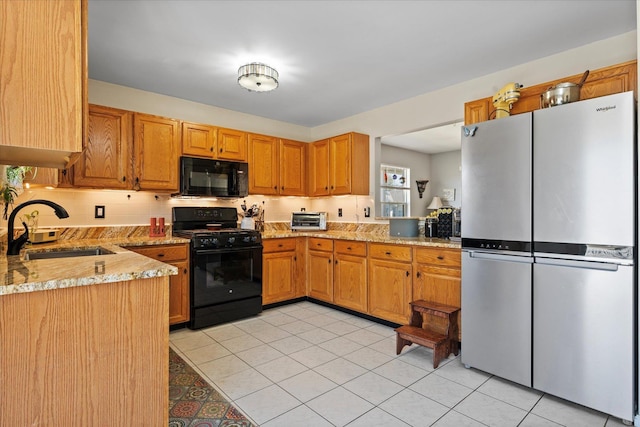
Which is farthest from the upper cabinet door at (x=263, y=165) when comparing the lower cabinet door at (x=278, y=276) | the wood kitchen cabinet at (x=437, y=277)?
the wood kitchen cabinet at (x=437, y=277)

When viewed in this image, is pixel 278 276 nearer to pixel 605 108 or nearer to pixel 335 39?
pixel 335 39

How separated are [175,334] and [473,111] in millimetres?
3388

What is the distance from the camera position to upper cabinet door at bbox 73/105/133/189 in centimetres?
307

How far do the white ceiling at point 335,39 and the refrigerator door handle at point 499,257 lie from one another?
5.29 ft

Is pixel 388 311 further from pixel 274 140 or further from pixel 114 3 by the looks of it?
pixel 114 3

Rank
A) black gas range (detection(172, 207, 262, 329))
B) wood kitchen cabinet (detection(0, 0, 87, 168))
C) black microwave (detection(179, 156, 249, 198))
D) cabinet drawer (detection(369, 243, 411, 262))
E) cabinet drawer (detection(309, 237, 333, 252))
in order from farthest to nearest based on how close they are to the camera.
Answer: cabinet drawer (detection(309, 237, 333, 252)), black microwave (detection(179, 156, 249, 198)), black gas range (detection(172, 207, 262, 329)), cabinet drawer (detection(369, 243, 411, 262)), wood kitchen cabinet (detection(0, 0, 87, 168))

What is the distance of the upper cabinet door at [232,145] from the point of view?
12.8 ft

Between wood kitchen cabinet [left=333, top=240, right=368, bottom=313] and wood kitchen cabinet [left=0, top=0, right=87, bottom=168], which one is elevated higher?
wood kitchen cabinet [left=0, top=0, right=87, bottom=168]

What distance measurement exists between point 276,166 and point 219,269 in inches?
62.5

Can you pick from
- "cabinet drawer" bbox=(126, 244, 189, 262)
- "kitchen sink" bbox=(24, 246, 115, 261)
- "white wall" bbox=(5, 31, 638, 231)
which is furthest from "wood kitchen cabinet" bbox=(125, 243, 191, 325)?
"white wall" bbox=(5, 31, 638, 231)

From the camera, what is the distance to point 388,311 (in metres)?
3.37

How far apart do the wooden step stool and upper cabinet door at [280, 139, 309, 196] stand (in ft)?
7.65

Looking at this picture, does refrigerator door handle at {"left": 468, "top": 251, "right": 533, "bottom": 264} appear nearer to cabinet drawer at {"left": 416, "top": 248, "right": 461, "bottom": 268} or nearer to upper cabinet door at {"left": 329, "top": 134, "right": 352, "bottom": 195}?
cabinet drawer at {"left": 416, "top": 248, "right": 461, "bottom": 268}

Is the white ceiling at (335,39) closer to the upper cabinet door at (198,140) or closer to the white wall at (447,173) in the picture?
the upper cabinet door at (198,140)
